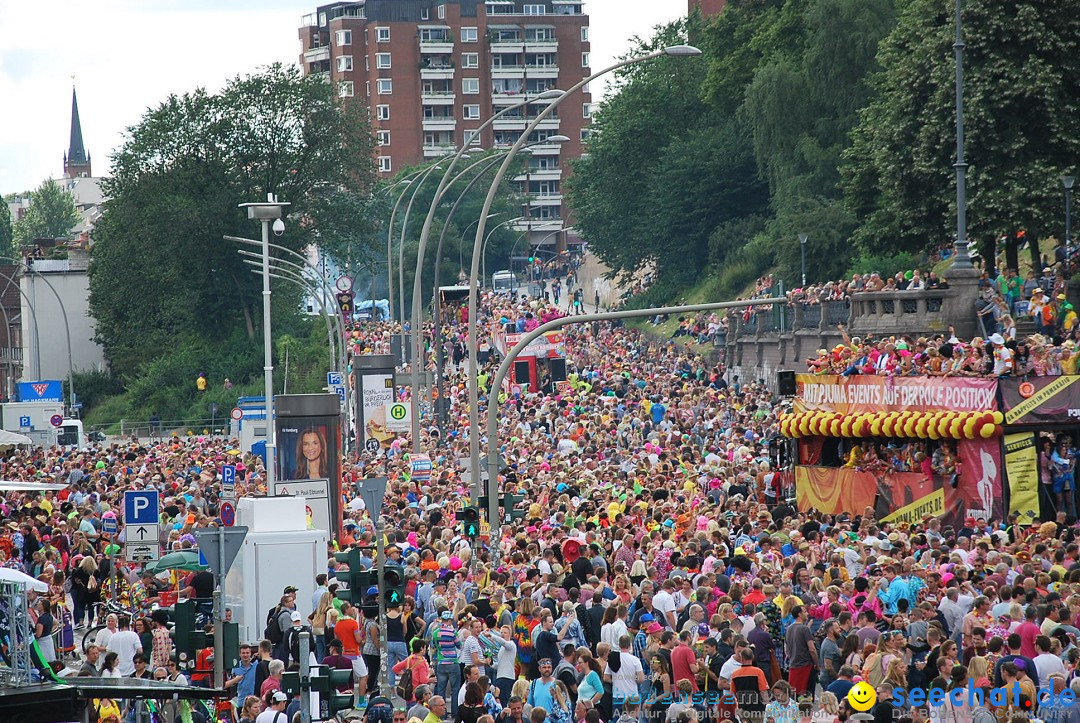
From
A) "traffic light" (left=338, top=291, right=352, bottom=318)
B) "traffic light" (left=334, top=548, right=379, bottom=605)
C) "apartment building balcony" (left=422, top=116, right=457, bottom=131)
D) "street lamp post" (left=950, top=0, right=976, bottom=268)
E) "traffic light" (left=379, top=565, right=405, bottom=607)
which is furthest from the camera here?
"apartment building balcony" (left=422, top=116, right=457, bottom=131)

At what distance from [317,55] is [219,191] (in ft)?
242

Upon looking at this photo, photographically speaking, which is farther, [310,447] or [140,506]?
[310,447]

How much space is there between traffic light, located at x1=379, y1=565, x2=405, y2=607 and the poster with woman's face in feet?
36.9

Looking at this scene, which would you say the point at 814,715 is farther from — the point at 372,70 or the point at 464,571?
the point at 372,70

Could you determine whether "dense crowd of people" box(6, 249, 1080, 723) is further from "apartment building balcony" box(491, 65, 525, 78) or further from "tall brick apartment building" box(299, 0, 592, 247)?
"apartment building balcony" box(491, 65, 525, 78)

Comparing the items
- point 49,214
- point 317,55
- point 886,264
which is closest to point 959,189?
point 886,264

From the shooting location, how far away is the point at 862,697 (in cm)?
1488

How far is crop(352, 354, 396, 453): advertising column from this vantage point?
42125 mm

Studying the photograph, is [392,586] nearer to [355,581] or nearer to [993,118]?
[355,581]

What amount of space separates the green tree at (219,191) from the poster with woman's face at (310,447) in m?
55.1

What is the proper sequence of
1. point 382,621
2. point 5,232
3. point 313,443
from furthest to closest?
point 5,232, point 313,443, point 382,621

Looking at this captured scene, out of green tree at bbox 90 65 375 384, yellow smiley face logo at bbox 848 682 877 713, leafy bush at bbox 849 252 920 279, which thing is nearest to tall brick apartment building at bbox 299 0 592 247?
green tree at bbox 90 65 375 384

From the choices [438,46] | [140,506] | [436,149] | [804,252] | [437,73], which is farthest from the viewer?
[436,149]

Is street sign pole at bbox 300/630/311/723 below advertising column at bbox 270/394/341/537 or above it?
below
